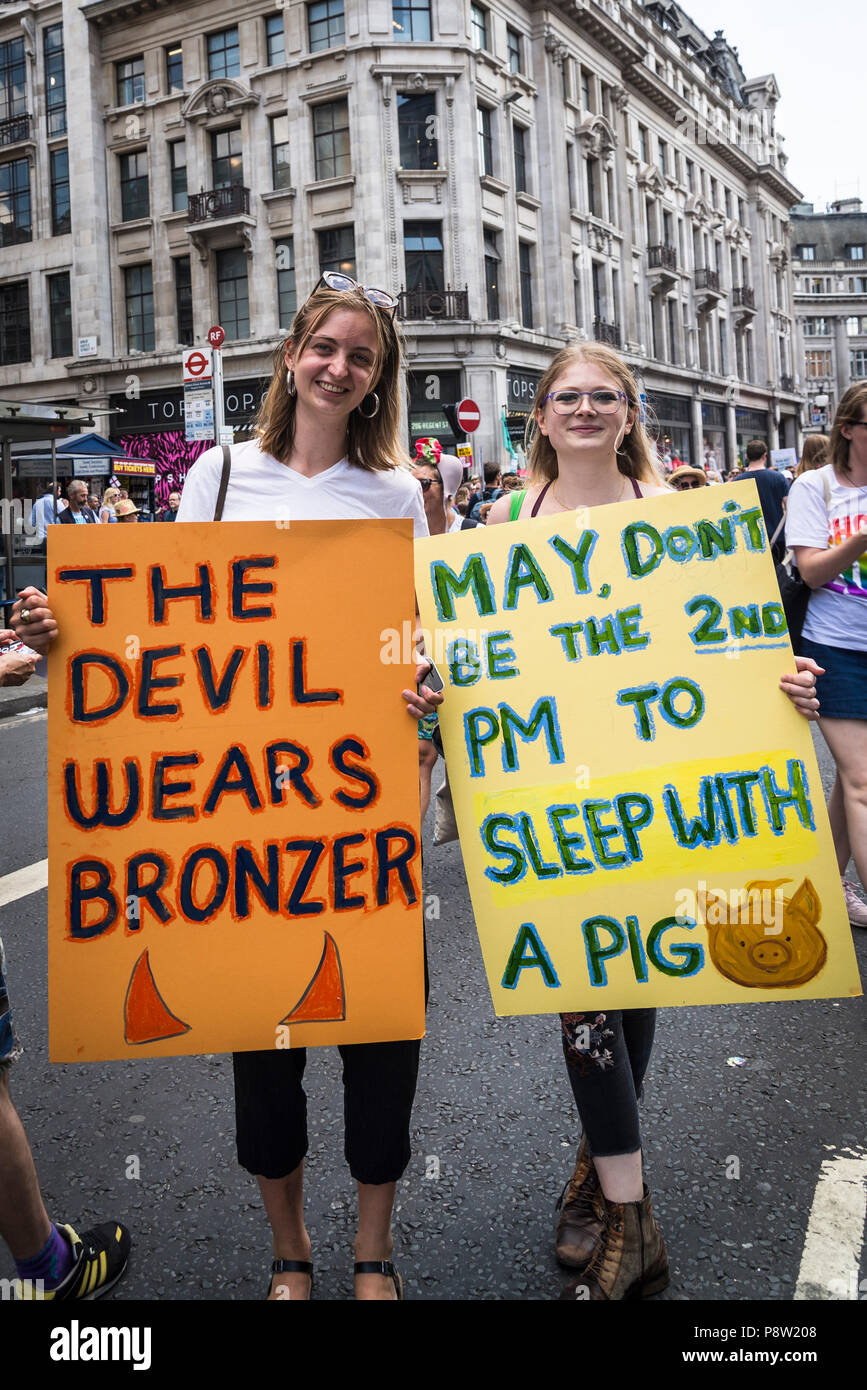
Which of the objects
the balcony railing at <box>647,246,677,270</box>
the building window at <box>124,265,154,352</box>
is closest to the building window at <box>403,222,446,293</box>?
the building window at <box>124,265,154,352</box>

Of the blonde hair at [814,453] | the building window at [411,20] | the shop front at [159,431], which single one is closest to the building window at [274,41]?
Answer: the building window at [411,20]

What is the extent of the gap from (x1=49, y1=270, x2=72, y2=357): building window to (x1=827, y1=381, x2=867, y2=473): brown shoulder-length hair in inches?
1234

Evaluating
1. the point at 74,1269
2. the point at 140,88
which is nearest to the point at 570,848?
the point at 74,1269

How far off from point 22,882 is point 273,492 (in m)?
3.41

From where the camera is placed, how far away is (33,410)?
1190 centimetres

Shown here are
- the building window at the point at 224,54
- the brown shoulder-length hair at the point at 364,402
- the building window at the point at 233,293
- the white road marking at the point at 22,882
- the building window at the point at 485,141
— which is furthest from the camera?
the building window at the point at 233,293

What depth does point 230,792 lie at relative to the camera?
1.96m

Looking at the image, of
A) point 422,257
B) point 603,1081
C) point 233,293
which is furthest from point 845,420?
point 233,293

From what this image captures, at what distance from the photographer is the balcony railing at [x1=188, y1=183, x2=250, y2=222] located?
2766 centimetres

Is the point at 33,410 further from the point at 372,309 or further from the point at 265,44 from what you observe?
the point at 265,44

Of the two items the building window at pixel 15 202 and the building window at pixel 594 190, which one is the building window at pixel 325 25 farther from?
the building window at pixel 594 190

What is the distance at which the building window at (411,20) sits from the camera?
85.9ft

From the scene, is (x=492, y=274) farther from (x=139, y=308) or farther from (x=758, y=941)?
(x=758, y=941)

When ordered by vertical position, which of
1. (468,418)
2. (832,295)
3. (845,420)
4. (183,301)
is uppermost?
(832,295)
